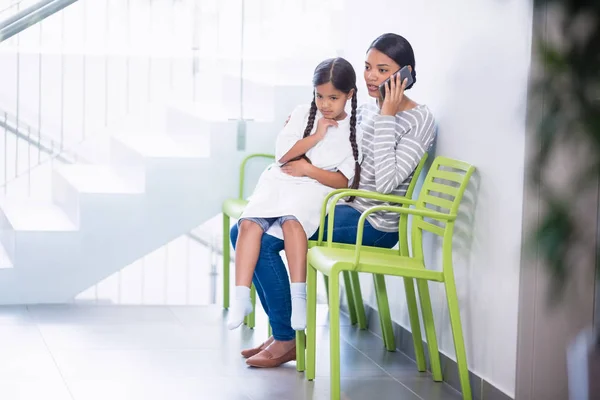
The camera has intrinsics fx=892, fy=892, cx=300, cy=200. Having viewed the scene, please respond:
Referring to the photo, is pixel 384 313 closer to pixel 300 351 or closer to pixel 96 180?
pixel 300 351

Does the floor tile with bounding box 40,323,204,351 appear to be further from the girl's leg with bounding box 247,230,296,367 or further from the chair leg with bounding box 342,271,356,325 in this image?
the chair leg with bounding box 342,271,356,325

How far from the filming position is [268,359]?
323 cm

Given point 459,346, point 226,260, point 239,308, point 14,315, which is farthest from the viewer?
point 226,260

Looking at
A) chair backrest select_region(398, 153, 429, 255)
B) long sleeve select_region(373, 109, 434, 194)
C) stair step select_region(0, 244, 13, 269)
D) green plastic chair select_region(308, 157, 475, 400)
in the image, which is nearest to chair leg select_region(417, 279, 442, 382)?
green plastic chair select_region(308, 157, 475, 400)

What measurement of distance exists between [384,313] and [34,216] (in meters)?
1.87

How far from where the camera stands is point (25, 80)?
4.91 m

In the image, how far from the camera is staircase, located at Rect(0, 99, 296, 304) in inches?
165

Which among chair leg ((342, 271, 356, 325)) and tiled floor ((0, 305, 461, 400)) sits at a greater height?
chair leg ((342, 271, 356, 325))

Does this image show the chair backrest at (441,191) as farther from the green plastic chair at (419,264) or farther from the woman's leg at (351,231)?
the woman's leg at (351,231)

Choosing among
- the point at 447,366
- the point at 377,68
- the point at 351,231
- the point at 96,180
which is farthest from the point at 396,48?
the point at 96,180

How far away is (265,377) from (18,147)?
277 cm

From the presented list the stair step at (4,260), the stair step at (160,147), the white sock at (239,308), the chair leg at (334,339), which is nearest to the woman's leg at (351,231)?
the white sock at (239,308)

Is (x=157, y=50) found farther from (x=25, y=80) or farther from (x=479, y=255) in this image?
(x=479, y=255)

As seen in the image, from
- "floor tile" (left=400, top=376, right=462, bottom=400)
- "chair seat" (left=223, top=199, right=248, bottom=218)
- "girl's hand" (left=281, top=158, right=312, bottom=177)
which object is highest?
"girl's hand" (left=281, top=158, right=312, bottom=177)
